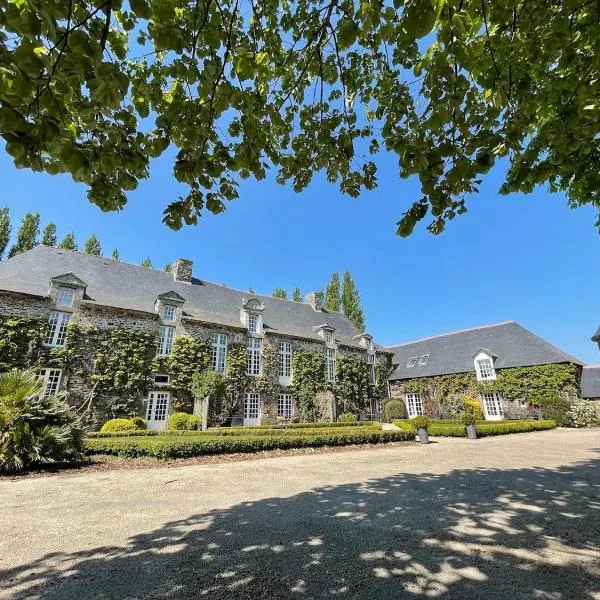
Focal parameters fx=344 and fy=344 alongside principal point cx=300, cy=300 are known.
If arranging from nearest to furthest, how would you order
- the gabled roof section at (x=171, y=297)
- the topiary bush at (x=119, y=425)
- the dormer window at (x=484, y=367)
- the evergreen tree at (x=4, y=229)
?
1. the topiary bush at (x=119, y=425)
2. the gabled roof section at (x=171, y=297)
3. the dormer window at (x=484, y=367)
4. the evergreen tree at (x=4, y=229)

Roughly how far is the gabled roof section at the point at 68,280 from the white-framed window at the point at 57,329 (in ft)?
4.75

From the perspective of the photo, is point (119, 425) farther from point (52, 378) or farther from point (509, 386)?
point (509, 386)

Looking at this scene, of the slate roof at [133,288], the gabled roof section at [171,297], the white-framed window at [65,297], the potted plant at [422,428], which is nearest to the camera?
the potted plant at [422,428]

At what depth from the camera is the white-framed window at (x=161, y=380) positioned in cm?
1792

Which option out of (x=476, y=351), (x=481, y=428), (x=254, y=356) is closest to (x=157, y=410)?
→ (x=254, y=356)

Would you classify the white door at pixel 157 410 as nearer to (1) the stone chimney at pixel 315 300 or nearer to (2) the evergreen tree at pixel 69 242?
(1) the stone chimney at pixel 315 300

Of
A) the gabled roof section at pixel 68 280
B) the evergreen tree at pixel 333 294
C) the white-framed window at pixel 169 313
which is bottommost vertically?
the white-framed window at pixel 169 313

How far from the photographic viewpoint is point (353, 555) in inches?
142

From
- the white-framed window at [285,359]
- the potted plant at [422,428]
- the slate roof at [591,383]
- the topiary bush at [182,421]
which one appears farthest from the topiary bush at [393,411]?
the slate roof at [591,383]

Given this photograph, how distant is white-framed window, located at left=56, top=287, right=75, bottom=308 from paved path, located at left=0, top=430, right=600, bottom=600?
37.8ft

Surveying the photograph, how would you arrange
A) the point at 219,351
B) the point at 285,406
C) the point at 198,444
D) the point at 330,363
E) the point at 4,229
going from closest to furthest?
the point at 198,444, the point at 219,351, the point at 285,406, the point at 330,363, the point at 4,229

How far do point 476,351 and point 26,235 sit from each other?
44.4 meters

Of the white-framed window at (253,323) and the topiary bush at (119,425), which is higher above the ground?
the white-framed window at (253,323)

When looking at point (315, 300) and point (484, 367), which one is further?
point (315, 300)
